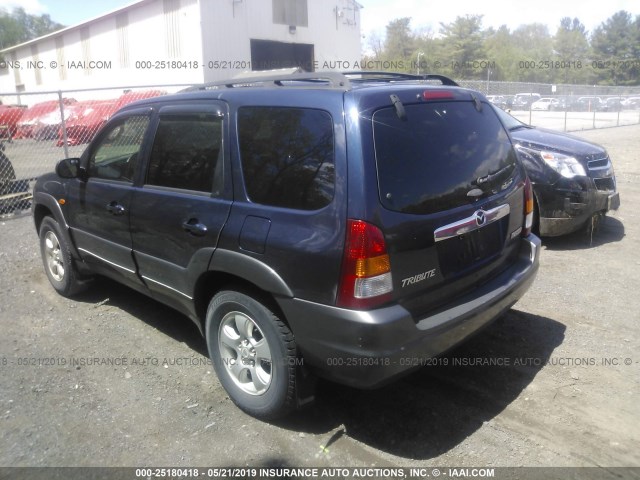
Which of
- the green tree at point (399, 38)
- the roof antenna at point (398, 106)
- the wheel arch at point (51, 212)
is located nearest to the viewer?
the roof antenna at point (398, 106)

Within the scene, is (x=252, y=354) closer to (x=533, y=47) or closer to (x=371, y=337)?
(x=371, y=337)

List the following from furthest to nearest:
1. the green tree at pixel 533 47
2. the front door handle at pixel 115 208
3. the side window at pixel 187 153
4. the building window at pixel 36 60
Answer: the green tree at pixel 533 47
the building window at pixel 36 60
the front door handle at pixel 115 208
the side window at pixel 187 153

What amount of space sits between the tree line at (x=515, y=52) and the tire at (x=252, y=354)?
5482cm

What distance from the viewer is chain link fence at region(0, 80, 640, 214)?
9.74m

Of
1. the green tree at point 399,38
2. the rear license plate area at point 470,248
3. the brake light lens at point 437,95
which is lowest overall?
the rear license plate area at point 470,248

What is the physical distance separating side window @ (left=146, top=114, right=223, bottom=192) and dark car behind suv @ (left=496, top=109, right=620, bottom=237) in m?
3.75

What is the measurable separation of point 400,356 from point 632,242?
5.06 meters

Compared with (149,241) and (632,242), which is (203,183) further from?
(632,242)

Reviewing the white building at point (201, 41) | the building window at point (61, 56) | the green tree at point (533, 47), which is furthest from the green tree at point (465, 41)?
the building window at point (61, 56)

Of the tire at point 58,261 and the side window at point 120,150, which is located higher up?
the side window at point 120,150

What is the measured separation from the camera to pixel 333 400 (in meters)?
3.54

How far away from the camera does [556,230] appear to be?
20.0 ft

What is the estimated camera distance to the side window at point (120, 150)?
401 cm

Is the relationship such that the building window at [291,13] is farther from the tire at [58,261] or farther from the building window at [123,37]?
the tire at [58,261]
